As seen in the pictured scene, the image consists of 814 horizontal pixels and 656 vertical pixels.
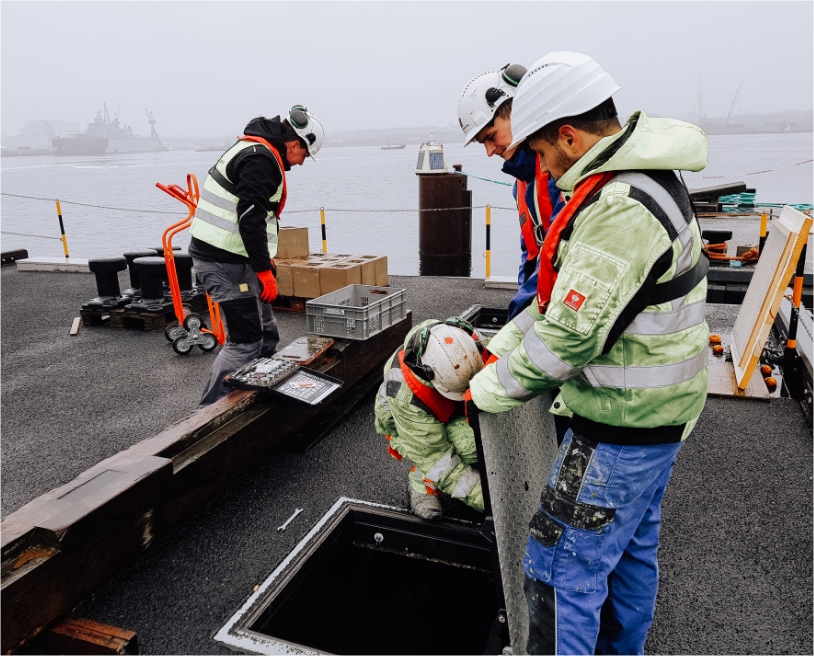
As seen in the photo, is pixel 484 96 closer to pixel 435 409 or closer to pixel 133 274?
pixel 435 409

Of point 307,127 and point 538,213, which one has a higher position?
point 307,127

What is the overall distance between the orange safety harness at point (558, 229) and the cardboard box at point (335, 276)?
15.6 ft

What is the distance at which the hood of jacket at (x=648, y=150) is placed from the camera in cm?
150

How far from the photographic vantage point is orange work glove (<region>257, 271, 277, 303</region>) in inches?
157

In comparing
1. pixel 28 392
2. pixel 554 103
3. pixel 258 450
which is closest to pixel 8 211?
pixel 28 392

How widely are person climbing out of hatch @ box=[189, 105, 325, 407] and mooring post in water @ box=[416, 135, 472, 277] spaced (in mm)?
6998

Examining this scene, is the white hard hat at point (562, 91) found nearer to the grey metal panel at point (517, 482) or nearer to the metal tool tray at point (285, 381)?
the grey metal panel at point (517, 482)

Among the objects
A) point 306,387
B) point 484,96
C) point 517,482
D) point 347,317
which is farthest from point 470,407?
point 347,317

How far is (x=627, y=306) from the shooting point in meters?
1.53

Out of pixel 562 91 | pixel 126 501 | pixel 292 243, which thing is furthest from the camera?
pixel 292 243

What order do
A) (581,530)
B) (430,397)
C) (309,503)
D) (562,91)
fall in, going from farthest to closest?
(309,503), (430,397), (581,530), (562,91)

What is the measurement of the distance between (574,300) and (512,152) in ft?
4.56

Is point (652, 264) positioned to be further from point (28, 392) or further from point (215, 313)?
point (28, 392)

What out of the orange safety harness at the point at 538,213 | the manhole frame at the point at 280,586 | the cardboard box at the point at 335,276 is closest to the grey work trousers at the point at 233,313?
the manhole frame at the point at 280,586
